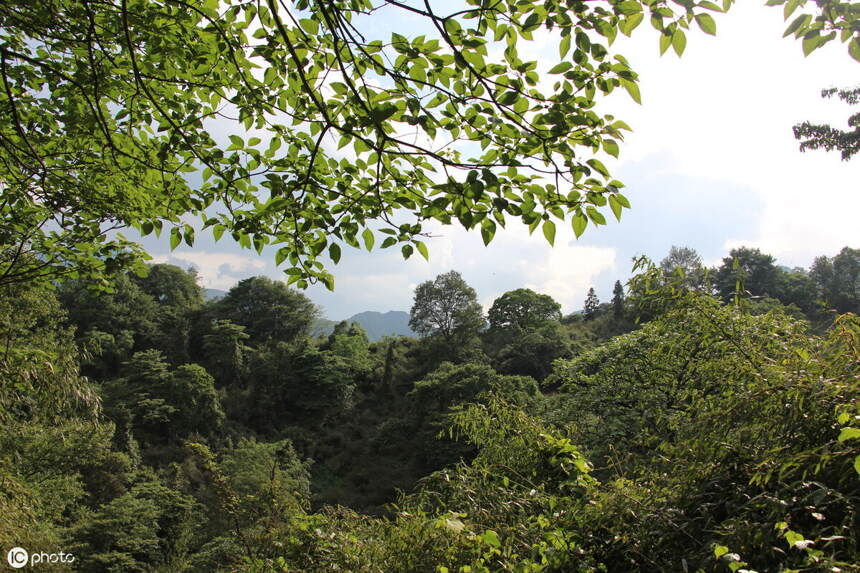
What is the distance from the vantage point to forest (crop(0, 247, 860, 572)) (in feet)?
4.88

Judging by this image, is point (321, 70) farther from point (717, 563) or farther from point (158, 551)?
point (158, 551)

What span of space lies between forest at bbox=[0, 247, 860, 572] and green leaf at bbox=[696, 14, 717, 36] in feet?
3.50

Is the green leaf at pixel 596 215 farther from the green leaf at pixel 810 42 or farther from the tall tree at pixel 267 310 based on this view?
the tall tree at pixel 267 310

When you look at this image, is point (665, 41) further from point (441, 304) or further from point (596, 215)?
point (441, 304)

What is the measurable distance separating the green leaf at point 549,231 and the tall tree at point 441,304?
25242 mm

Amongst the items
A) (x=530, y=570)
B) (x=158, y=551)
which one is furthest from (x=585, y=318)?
(x=530, y=570)

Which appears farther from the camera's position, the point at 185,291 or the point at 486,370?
the point at 185,291

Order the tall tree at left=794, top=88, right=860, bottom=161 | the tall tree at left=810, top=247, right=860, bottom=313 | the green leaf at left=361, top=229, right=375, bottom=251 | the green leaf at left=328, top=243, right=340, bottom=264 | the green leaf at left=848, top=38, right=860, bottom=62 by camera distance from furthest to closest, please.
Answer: the tall tree at left=810, top=247, right=860, bottom=313 → the tall tree at left=794, top=88, right=860, bottom=161 → the green leaf at left=361, top=229, right=375, bottom=251 → the green leaf at left=328, top=243, right=340, bottom=264 → the green leaf at left=848, top=38, right=860, bottom=62

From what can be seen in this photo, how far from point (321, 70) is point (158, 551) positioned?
1650cm

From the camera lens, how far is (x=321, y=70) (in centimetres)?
184

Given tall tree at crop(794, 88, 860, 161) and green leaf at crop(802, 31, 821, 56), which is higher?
tall tree at crop(794, 88, 860, 161)

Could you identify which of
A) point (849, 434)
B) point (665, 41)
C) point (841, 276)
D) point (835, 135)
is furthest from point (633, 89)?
point (841, 276)

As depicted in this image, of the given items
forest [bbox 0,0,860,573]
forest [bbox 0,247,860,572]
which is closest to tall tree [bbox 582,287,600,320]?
forest [bbox 0,247,860,572]

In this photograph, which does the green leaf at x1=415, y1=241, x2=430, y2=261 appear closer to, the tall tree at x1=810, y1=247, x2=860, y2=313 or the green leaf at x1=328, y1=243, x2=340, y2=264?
the green leaf at x1=328, y1=243, x2=340, y2=264
